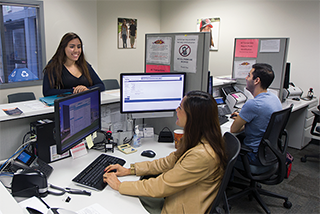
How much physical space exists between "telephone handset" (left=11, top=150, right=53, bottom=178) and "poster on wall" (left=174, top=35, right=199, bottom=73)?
46.3 inches

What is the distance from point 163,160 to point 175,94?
2.07 feet

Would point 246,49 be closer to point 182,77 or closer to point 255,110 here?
point 255,110

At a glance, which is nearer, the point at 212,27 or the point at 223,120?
the point at 223,120

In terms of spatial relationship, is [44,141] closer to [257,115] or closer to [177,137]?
[177,137]

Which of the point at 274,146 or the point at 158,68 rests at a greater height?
the point at 158,68

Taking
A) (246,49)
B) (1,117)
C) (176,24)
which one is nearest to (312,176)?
(246,49)

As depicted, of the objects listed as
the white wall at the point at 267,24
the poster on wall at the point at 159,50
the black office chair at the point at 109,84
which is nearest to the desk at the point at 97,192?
the poster on wall at the point at 159,50

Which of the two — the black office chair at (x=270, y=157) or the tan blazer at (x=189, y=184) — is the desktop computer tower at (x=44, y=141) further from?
the black office chair at (x=270, y=157)

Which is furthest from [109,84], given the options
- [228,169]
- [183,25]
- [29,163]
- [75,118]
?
[228,169]

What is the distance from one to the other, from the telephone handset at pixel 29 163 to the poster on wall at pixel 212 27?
4261 millimetres

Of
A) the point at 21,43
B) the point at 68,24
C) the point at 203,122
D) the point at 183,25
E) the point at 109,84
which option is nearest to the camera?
the point at 203,122

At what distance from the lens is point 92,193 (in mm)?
1255

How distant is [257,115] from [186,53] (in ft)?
2.57

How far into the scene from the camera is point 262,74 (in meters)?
2.28
